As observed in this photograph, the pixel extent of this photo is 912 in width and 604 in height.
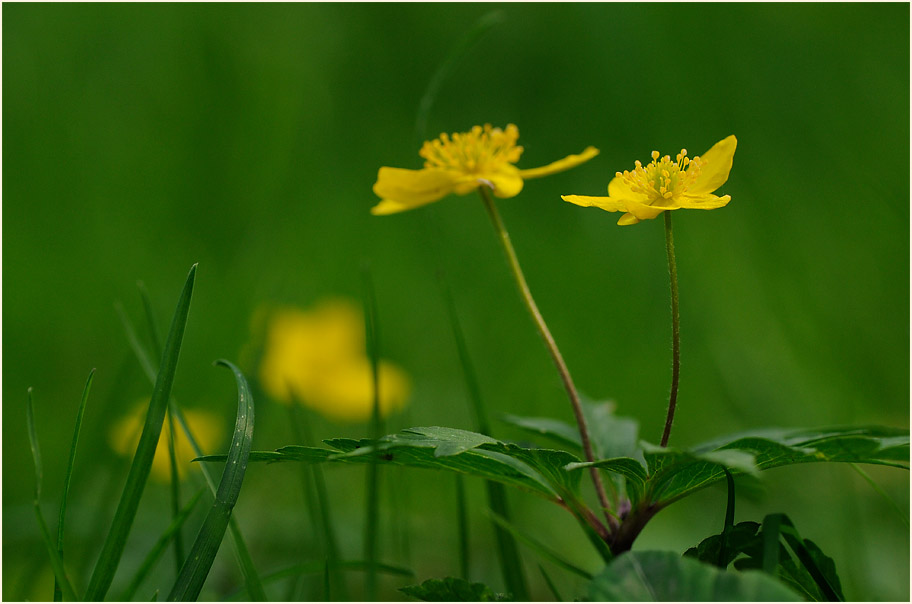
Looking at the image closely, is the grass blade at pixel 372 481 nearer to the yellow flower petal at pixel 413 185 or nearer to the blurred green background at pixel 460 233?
the yellow flower petal at pixel 413 185

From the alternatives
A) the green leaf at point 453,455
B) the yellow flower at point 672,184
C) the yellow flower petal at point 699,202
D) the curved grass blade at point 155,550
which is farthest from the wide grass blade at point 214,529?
the yellow flower petal at point 699,202

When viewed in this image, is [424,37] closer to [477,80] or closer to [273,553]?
[477,80]

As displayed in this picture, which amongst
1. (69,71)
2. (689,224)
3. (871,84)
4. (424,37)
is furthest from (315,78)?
(871,84)

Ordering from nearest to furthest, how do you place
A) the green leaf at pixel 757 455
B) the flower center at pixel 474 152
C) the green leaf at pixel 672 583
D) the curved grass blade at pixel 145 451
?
1. the green leaf at pixel 672 583
2. the green leaf at pixel 757 455
3. the curved grass blade at pixel 145 451
4. the flower center at pixel 474 152

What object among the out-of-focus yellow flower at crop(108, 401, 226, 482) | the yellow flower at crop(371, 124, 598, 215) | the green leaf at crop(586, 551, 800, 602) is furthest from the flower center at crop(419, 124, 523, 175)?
the out-of-focus yellow flower at crop(108, 401, 226, 482)

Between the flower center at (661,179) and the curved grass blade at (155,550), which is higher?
the flower center at (661,179)

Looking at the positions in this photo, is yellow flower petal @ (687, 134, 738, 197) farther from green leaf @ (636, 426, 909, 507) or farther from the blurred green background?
the blurred green background

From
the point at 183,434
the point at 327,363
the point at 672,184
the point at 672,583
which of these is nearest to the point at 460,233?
the point at 327,363
